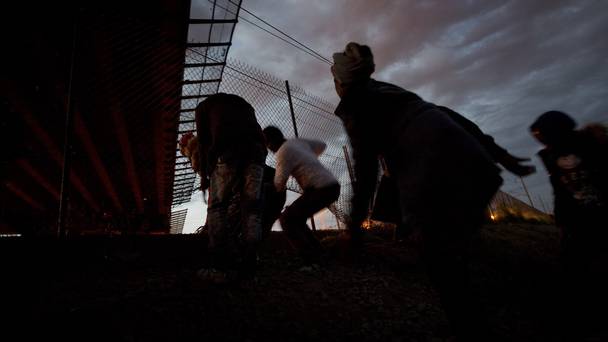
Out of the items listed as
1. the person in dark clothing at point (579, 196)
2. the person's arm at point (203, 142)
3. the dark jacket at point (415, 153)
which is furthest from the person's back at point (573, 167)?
the person's arm at point (203, 142)

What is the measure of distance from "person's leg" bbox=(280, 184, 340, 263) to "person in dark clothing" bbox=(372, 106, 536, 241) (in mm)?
1328

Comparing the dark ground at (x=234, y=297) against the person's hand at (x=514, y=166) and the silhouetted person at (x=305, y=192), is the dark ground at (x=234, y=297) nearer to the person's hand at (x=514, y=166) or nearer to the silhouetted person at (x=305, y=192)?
the silhouetted person at (x=305, y=192)

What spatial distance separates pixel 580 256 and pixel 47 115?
29.4 ft

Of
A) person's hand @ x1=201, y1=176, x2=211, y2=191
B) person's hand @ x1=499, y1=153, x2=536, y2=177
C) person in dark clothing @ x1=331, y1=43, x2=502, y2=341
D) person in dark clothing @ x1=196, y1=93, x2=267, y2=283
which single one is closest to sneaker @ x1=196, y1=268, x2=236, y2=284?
person in dark clothing @ x1=196, y1=93, x2=267, y2=283

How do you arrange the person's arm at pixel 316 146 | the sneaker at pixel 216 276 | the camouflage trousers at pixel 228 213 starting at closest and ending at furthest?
the sneaker at pixel 216 276, the camouflage trousers at pixel 228 213, the person's arm at pixel 316 146

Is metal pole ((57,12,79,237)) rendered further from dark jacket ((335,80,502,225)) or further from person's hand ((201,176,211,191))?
dark jacket ((335,80,502,225))

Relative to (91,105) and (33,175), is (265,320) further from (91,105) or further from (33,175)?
(33,175)

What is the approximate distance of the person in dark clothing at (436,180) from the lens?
121 cm

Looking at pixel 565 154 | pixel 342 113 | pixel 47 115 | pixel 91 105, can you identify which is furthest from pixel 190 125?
pixel 565 154

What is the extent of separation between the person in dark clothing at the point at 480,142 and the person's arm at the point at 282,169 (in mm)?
1525

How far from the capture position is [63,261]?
2.39 meters

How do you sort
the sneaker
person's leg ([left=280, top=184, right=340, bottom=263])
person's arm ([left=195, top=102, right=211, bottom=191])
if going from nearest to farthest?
the sneaker, person's arm ([left=195, top=102, right=211, bottom=191]), person's leg ([left=280, top=184, right=340, bottom=263])

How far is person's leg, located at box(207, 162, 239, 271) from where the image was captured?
7.82ft

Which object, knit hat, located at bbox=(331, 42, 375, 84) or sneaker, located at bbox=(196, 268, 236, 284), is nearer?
knit hat, located at bbox=(331, 42, 375, 84)
